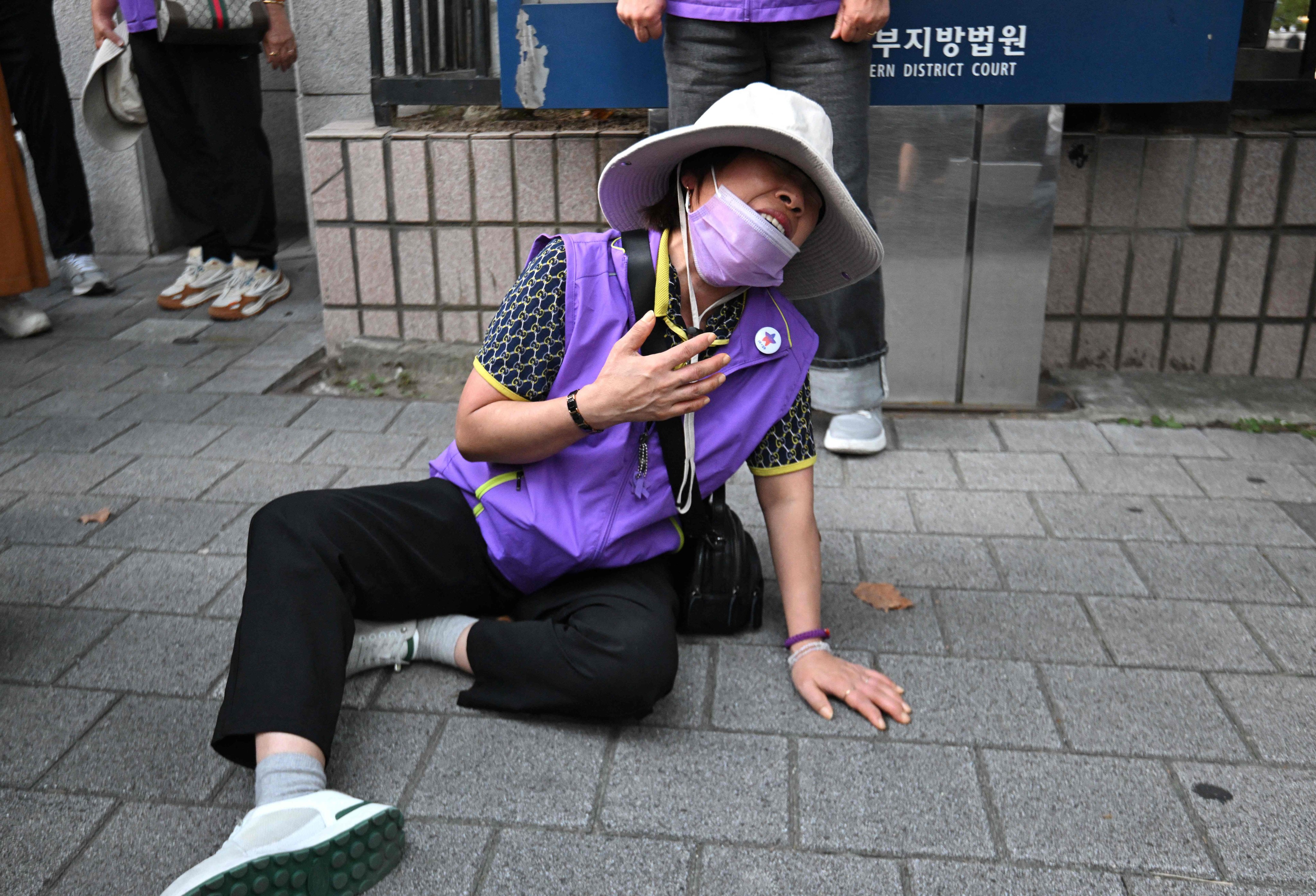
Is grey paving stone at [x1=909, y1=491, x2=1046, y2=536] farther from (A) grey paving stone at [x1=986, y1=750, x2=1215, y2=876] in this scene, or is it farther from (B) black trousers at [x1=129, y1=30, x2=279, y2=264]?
(B) black trousers at [x1=129, y1=30, x2=279, y2=264]

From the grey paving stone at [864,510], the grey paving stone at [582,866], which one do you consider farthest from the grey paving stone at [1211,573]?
the grey paving stone at [582,866]

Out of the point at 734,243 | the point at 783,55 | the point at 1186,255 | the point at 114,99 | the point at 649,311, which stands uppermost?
the point at 783,55

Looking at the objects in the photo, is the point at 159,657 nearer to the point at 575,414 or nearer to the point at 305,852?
the point at 305,852

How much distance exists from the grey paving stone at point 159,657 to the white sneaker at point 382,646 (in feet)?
0.95

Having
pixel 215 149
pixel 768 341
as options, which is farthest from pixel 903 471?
pixel 215 149

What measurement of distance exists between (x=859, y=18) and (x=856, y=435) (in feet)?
3.77

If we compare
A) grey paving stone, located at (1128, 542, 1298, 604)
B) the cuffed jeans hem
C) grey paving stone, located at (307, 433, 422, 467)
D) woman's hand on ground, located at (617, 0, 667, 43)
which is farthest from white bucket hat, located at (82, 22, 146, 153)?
grey paving stone, located at (1128, 542, 1298, 604)

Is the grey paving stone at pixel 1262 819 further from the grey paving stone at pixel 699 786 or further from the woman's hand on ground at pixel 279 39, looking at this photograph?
the woman's hand on ground at pixel 279 39

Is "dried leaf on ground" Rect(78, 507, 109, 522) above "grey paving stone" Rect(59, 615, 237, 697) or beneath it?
above

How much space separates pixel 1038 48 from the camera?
320 centimetres

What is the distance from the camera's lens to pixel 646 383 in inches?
71.7

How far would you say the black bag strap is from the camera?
2.03 m

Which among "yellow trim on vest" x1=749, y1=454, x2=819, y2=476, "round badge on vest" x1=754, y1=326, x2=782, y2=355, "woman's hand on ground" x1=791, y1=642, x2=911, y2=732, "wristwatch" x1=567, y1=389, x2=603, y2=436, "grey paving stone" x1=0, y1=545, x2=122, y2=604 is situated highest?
"round badge on vest" x1=754, y1=326, x2=782, y2=355

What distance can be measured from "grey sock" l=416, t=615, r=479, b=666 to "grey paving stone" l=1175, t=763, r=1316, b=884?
1302 millimetres
